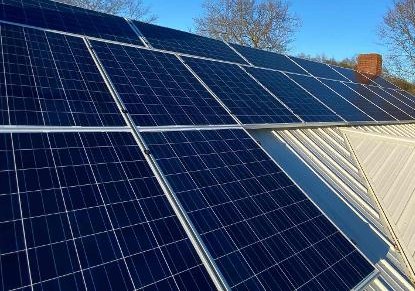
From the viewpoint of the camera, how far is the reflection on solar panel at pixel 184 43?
1411 cm

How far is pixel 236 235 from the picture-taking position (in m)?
6.30

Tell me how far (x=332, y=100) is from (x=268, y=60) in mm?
4096

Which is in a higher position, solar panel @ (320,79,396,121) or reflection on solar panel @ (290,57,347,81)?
solar panel @ (320,79,396,121)

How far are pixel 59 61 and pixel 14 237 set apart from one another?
5.33m

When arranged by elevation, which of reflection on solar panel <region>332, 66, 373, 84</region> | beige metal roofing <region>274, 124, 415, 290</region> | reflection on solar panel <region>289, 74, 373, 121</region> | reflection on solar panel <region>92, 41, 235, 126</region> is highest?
reflection on solar panel <region>92, 41, 235, 126</region>

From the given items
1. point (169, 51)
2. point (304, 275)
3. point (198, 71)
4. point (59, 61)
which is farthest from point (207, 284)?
point (169, 51)

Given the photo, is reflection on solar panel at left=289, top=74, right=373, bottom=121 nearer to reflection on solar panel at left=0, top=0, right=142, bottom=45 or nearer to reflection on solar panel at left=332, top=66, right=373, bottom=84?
reflection on solar panel at left=332, top=66, right=373, bottom=84

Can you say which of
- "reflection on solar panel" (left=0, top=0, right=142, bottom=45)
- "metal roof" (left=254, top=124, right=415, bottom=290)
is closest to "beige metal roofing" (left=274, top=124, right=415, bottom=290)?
"metal roof" (left=254, top=124, right=415, bottom=290)

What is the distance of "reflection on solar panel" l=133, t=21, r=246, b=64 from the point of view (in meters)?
14.1

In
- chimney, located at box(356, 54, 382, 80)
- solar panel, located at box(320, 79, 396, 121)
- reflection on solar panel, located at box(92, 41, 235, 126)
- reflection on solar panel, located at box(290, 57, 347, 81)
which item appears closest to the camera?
reflection on solar panel, located at box(92, 41, 235, 126)

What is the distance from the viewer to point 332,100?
56.4 ft

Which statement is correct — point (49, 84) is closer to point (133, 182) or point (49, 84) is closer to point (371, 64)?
point (133, 182)

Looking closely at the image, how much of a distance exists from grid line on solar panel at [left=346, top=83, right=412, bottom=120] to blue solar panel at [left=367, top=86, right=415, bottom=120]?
0.19m

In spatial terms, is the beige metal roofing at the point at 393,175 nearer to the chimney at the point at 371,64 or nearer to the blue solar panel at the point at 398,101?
the blue solar panel at the point at 398,101
